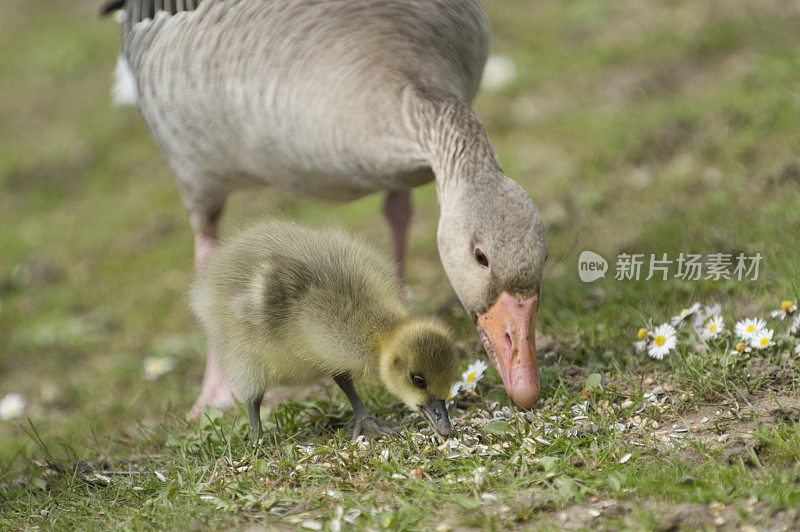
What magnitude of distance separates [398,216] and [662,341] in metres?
2.50

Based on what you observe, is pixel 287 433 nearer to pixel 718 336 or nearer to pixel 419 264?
pixel 718 336

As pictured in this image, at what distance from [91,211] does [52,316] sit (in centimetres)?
203

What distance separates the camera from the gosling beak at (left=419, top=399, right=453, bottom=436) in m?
3.36

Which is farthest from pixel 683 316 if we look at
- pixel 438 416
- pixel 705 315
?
pixel 438 416

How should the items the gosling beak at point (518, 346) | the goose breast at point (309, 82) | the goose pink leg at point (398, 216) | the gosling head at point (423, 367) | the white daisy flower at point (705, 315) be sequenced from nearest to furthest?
the gosling head at point (423, 367), the gosling beak at point (518, 346), the white daisy flower at point (705, 315), the goose breast at point (309, 82), the goose pink leg at point (398, 216)

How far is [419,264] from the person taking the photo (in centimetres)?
677

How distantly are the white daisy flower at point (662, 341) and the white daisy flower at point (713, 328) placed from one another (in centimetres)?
12

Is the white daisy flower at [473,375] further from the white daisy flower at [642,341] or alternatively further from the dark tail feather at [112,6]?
the dark tail feather at [112,6]

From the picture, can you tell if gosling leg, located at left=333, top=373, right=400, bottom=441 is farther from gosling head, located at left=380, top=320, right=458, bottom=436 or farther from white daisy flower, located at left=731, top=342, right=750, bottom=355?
white daisy flower, located at left=731, top=342, right=750, bottom=355

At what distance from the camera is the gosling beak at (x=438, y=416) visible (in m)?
3.36

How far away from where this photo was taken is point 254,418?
A: 12.2 ft
